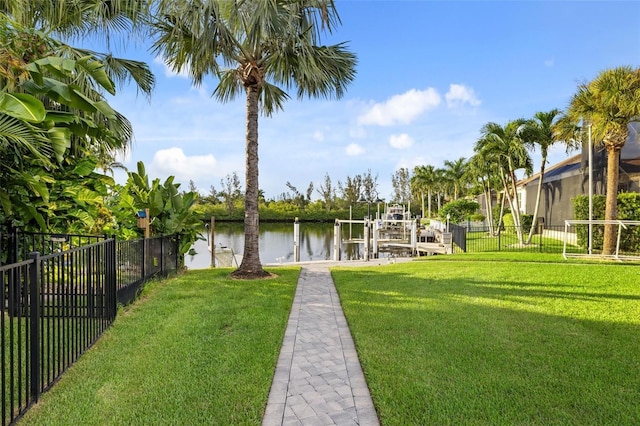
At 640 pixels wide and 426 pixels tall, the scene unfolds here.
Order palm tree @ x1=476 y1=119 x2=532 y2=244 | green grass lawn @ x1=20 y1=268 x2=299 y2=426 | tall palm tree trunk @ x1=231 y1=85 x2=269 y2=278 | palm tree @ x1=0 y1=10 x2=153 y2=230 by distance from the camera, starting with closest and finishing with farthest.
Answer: green grass lawn @ x1=20 y1=268 x2=299 y2=426 < palm tree @ x1=0 y1=10 x2=153 y2=230 < tall palm tree trunk @ x1=231 y1=85 x2=269 y2=278 < palm tree @ x1=476 y1=119 x2=532 y2=244

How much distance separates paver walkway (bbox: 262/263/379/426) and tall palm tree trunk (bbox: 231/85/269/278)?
9.53ft

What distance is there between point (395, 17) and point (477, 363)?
1002 centimetres

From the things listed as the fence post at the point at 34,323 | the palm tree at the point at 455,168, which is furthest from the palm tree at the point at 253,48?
the palm tree at the point at 455,168

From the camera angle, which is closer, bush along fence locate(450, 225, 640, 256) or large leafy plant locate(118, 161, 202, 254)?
large leafy plant locate(118, 161, 202, 254)

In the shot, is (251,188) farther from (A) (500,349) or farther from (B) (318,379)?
(A) (500,349)

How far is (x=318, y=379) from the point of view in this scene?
320cm

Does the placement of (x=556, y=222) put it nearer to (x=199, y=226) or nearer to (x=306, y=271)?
(x=306, y=271)

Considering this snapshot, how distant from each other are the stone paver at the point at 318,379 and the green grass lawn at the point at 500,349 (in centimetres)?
15

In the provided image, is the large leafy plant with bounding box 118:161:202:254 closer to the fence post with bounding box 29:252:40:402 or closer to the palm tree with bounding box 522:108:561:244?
the fence post with bounding box 29:252:40:402

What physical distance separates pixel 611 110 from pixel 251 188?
1082 cm

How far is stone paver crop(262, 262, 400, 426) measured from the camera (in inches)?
102

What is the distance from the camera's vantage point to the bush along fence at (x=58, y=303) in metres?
2.56

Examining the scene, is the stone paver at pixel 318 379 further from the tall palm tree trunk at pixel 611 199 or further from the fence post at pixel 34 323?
the tall palm tree trunk at pixel 611 199

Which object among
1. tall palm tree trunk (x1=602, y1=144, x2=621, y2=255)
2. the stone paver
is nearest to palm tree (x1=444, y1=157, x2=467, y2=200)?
tall palm tree trunk (x1=602, y1=144, x2=621, y2=255)
